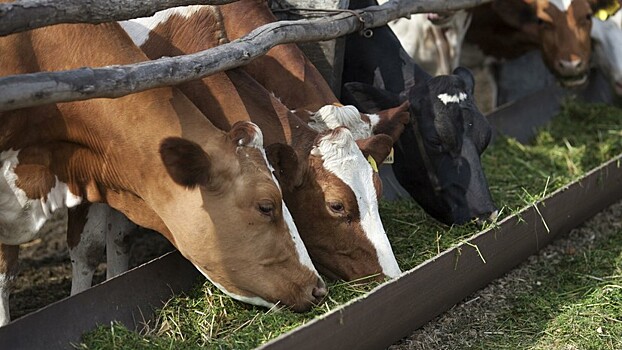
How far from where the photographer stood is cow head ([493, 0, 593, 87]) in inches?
338

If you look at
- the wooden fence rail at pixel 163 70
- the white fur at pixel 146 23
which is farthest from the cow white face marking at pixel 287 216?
the white fur at pixel 146 23

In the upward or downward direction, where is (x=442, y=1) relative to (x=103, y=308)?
upward

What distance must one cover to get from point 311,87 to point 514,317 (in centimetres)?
167

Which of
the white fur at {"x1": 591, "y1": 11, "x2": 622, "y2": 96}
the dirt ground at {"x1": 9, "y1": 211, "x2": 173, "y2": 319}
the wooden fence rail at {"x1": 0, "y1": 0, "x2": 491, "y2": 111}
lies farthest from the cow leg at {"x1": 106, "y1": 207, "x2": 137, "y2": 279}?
the white fur at {"x1": 591, "y1": 11, "x2": 622, "y2": 96}

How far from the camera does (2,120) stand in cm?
455

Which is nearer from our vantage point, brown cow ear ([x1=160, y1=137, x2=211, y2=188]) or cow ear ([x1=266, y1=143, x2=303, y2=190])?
brown cow ear ([x1=160, y1=137, x2=211, y2=188])

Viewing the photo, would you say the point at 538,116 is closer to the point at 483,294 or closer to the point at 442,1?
the point at 442,1

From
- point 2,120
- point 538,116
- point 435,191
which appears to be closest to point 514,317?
point 435,191

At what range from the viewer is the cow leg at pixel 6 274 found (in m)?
5.23

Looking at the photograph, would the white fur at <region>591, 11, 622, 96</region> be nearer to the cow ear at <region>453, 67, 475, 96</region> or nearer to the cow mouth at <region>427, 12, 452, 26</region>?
the cow mouth at <region>427, 12, 452, 26</region>

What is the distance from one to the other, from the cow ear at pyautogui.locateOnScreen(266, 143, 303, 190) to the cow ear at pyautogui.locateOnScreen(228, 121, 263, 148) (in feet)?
0.52

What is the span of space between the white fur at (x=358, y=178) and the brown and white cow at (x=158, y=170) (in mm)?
387

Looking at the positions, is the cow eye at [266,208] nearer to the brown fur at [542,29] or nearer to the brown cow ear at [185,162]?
the brown cow ear at [185,162]

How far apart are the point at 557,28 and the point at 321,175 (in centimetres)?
446
